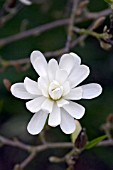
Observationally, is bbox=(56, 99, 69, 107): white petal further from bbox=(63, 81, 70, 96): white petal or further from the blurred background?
the blurred background

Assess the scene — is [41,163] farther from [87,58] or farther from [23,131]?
[87,58]

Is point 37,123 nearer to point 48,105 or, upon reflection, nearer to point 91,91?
point 48,105

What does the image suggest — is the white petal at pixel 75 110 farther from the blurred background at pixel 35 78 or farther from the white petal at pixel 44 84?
the blurred background at pixel 35 78

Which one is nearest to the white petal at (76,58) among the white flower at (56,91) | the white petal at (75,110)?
the white flower at (56,91)

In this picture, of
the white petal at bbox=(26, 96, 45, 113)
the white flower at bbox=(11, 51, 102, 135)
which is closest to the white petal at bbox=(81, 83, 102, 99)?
the white flower at bbox=(11, 51, 102, 135)

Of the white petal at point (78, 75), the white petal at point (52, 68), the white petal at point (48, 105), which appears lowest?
the white petal at point (48, 105)

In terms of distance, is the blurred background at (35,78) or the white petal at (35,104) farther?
the blurred background at (35,78)
